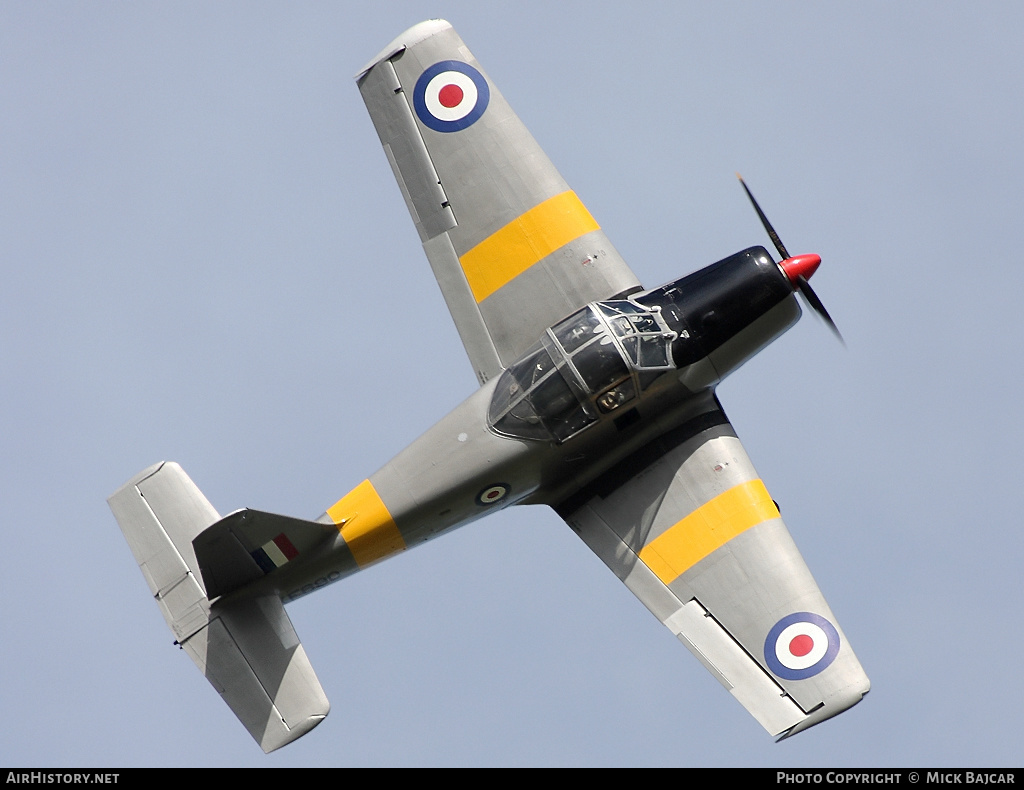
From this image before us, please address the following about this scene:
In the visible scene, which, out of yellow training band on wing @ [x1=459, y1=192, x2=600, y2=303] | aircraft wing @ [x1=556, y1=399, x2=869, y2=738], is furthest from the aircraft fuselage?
yellow training band on wing @ [x1=459, y1=192, x2=600, y2=303]

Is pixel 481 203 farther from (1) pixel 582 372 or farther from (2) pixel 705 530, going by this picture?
(2) pixel 705 530

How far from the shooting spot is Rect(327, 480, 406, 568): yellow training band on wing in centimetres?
1916

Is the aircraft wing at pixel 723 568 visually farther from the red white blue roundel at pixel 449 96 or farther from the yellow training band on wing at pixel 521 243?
the red white blue roundel at pixel 449 96

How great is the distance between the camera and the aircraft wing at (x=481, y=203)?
68.0 feet

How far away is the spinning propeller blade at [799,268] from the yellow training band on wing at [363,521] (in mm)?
6360

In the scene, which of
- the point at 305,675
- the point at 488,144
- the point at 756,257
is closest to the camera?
the point at 305,675

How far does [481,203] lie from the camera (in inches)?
843

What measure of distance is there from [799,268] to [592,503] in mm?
→ 4291

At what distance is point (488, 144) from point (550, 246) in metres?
1.97

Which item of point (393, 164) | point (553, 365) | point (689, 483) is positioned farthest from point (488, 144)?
point (689, 483)

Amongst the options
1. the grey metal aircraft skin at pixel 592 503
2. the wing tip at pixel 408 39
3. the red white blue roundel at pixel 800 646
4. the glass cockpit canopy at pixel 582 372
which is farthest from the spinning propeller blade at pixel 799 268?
the wing tip at pixel 408 39

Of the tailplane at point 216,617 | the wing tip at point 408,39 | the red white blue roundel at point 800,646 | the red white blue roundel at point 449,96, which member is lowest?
the red white blue roundel at point 800,646

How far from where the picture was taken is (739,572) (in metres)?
19.2

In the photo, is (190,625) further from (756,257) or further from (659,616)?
(756,257)
